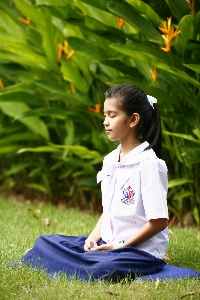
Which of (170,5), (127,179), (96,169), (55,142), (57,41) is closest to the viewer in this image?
(127,179)

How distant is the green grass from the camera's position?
109 inches

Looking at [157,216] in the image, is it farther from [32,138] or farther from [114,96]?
[32,138]

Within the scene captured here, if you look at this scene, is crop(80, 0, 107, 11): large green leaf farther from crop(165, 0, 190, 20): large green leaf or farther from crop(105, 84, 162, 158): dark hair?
crop(105, 84, 162, 158): dark hair

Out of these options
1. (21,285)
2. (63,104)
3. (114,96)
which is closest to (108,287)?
(21,285)

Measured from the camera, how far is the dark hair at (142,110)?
128 inches

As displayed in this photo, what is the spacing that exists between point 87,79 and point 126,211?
255cm

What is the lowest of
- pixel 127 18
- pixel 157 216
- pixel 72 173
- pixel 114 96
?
pixel 72 173

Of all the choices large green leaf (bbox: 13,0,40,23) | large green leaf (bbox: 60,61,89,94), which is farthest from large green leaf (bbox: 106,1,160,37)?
large green leaf (bbox: 13,0,40,23)

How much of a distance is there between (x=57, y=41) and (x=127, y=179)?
2.40m

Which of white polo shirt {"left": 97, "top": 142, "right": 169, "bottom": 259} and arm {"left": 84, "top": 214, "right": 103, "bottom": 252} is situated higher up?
white polo shirt {"left": 97, "top": 142, "right": 169, "bottom": 259}

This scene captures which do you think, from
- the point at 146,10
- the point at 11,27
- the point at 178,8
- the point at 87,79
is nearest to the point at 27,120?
the point at 87,79

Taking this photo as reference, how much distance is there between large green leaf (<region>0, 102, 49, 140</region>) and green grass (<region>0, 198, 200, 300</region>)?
2.39 feet

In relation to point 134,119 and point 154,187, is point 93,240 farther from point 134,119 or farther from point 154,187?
point 134,119

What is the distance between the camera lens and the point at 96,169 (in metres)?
5.87
